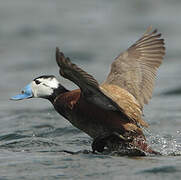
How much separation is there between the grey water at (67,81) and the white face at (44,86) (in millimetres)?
662

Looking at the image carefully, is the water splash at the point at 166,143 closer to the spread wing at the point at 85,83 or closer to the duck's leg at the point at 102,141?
the duck's leg at the point at 102,141

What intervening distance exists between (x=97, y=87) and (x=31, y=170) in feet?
3.34

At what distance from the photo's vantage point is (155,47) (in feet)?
27.8

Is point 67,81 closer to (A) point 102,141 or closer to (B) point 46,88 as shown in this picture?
(B) point 46,88

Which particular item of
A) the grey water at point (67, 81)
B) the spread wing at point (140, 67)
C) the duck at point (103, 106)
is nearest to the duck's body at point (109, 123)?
the duck at point (103, 106)

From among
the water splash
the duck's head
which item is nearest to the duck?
the duck's head

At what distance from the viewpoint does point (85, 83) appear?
641 cm

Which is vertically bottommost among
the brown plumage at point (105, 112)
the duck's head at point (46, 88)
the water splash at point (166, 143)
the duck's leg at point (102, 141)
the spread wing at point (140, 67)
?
the water splash at point (166, 143)

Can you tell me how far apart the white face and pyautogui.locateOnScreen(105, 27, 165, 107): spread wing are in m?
0.87

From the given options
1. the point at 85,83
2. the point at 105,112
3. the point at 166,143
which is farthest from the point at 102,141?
the point at 166,143

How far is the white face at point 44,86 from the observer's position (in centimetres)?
748

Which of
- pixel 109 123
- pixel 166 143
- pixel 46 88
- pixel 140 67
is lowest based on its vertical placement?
pixel 166 143

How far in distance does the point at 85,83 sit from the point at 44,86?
46.7 inches

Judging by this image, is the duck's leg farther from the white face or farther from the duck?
the white face
